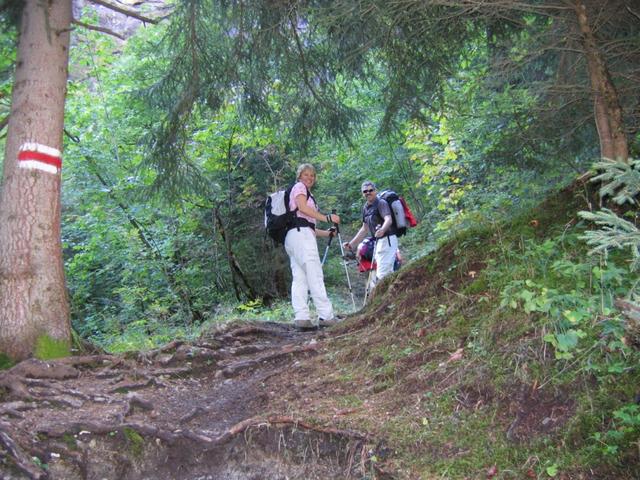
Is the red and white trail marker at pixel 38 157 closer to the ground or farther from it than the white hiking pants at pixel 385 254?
farther from it

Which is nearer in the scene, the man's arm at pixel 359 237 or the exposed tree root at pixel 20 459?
the exposed tree root at pixel 20 459

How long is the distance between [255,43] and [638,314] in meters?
6.15

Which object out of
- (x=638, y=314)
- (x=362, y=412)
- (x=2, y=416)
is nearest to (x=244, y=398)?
(x=362, y=412)

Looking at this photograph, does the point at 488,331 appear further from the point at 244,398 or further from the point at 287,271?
the point at 287,271

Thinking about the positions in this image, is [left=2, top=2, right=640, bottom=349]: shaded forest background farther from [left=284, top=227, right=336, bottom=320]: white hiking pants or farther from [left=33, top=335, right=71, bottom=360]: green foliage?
[left=33, top=335, right=71, bottom=360]: green foliage

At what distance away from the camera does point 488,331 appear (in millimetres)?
4410

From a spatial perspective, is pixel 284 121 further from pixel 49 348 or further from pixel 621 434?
pixel 621 434

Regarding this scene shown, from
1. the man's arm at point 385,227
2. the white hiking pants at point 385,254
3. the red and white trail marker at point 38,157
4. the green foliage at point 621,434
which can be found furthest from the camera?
the white hiking pants at point 385,254

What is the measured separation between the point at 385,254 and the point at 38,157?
507 centimetres

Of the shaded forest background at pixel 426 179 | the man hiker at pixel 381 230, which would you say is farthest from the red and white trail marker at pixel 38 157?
the man hiker at pixel 381 230

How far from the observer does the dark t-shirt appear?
29.5 feet

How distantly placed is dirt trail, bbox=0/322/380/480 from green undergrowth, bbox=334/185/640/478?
0.57m

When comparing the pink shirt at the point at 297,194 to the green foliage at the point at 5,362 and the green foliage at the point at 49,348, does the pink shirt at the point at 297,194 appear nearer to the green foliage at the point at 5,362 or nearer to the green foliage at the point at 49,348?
the green foliage at the point at 49,348

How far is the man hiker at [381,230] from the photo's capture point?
8.98 metres
